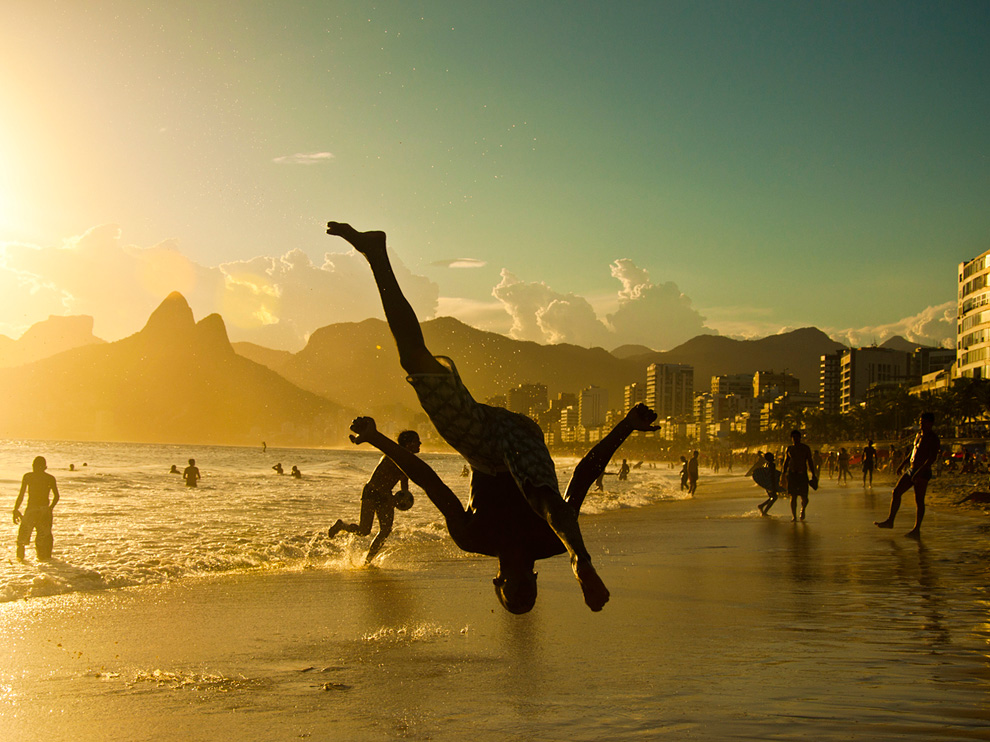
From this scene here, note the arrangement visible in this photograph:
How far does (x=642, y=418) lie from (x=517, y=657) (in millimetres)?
3299

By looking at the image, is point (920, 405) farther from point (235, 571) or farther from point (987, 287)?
point (235, 571)

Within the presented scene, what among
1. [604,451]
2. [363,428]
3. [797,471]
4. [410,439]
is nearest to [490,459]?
[604,451]

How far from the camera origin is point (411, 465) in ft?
14.8

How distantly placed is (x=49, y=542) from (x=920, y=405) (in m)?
120

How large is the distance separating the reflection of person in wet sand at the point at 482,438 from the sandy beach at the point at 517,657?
1.25 meters

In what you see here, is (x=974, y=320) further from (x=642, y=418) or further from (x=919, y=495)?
(x=642, y=418)

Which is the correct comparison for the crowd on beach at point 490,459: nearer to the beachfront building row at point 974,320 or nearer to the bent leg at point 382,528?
the bent leg at point 382,528

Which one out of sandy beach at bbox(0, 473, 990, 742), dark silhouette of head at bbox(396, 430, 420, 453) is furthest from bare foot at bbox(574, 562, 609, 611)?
dark silhouette of head at bbox(396, 430, 420, 453)

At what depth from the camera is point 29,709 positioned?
555 cm

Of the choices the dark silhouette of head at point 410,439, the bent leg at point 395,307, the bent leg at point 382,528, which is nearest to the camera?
the bent leg at point 395,307

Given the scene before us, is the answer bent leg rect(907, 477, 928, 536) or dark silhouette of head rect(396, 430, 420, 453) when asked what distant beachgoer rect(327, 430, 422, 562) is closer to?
dark silhouette of head rect(396, 430, 420, 453)

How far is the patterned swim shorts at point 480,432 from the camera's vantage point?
4121mm

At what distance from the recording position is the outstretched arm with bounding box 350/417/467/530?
4410mm

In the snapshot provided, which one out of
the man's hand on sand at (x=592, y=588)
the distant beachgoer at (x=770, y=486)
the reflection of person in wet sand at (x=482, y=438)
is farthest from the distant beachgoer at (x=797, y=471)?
the man's hand on sand at (x=592, y=588)
